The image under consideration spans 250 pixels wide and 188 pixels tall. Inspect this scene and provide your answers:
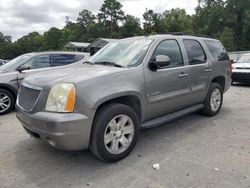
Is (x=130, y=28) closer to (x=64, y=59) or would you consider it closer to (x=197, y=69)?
(x=64, y=59)

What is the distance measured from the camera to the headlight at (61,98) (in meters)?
3.15

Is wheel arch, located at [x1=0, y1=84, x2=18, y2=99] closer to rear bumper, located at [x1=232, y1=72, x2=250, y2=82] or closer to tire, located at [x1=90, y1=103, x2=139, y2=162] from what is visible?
tire, located at [x1=90, y1=103, x2=139, y2=162]

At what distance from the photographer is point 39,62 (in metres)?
7.51

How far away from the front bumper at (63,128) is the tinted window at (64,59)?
4880mm

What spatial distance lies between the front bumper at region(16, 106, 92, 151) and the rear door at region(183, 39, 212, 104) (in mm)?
2521

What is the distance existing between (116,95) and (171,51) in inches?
64.9

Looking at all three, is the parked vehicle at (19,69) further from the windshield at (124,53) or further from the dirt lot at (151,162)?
the windshield at (124,53)

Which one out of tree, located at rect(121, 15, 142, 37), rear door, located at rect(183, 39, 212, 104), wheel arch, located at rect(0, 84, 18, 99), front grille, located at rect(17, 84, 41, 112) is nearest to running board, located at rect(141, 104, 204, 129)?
rear door, located at rect(183, 39, 212, 104)

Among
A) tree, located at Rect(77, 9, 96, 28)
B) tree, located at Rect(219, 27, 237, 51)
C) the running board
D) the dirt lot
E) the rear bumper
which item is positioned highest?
tree, located at Rect(77, 9, 96, 28)

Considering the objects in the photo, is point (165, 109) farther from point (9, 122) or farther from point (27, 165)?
point (9, 122)

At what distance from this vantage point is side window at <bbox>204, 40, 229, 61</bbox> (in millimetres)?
5727

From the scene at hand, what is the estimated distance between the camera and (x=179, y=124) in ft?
17.4

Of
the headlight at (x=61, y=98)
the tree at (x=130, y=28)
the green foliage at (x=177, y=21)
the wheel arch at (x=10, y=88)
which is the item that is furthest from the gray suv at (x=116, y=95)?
the tree at (x=130, y=28)

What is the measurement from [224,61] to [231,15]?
5137 cm
